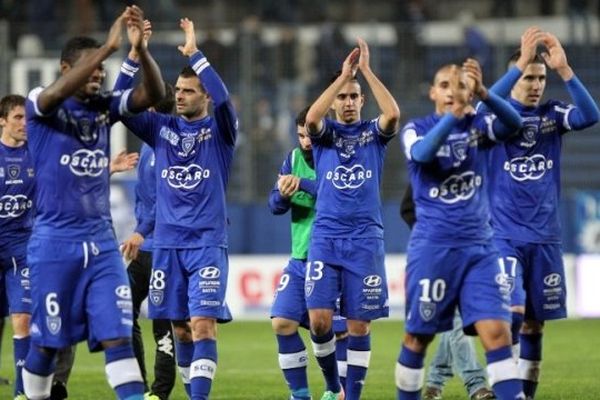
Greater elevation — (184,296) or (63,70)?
(63,70)

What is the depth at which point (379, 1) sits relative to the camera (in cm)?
3114

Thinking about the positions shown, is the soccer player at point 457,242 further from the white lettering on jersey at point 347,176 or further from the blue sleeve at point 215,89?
the white lettering on jersey at point 347,176

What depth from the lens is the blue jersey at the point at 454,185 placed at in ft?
33.3

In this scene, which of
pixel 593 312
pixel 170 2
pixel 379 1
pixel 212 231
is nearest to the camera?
pixel 212 231

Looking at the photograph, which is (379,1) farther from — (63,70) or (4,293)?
(63,70)

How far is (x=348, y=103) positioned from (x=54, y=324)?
3.56 meters

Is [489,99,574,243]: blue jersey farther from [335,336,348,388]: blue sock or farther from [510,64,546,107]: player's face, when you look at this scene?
[335,336,348,388]: blue sock

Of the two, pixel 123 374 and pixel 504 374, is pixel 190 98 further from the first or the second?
pixel 504 374

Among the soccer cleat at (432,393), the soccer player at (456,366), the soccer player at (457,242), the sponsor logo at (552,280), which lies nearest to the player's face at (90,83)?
the soccer player at (457,242)

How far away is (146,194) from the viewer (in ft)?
43.8

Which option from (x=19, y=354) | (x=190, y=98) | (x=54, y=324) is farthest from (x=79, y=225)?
(x=19, y=354)

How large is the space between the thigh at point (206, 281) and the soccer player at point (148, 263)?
1.27 m

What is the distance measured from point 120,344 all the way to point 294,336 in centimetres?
304

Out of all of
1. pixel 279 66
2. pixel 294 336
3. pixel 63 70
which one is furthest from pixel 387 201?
pixel 63 70
